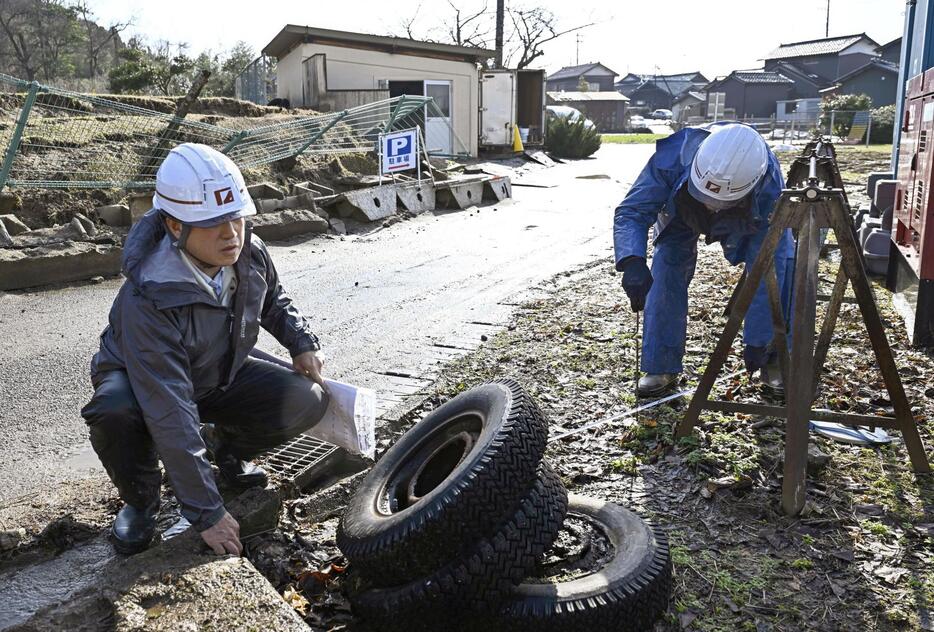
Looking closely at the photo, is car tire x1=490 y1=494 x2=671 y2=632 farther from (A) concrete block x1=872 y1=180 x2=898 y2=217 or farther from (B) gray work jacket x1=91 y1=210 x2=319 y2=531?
(A) concrete block x1=872 y1=180 x2=898 y2=217

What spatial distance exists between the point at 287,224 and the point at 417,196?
12.5ft

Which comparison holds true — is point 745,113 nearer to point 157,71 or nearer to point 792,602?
point 157,71

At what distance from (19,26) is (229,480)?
4181 centimetres

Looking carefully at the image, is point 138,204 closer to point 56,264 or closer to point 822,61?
point 56,264

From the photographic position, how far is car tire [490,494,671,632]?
2646 mm

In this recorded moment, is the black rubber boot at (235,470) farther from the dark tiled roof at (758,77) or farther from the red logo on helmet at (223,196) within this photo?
the dark tiled roof at (758,77)

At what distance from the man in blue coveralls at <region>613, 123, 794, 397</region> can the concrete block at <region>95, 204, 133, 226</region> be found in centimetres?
805

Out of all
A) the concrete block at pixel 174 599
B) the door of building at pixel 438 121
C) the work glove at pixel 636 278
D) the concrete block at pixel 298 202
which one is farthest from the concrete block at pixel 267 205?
the door of building at pixel 438 121

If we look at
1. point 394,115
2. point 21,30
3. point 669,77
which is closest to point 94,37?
point 21,30

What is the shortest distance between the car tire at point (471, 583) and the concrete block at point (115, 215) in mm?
9283

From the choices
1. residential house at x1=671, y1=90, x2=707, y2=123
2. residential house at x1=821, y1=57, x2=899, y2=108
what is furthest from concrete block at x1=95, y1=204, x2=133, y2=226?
residential house at x1=671, y1=90, x2=707, y2=123

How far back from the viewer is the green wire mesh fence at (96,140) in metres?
9.88

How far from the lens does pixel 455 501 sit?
267 cm

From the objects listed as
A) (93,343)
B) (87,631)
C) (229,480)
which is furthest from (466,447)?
(93,343)
